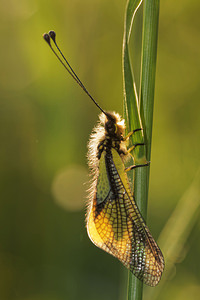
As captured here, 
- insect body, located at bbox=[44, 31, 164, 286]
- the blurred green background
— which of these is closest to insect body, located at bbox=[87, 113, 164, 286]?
insect body, located at bbox=[44, 31, 164, 286]

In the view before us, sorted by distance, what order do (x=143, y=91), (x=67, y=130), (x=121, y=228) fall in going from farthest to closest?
(x=67, y=130) < (x=121, y=228) < (x=143, y=91)

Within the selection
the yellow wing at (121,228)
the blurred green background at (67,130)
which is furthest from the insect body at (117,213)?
the blurred green background at (67,130)

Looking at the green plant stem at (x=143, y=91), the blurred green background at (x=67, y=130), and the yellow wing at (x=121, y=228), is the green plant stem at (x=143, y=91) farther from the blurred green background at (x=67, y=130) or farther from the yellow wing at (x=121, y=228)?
the blurred green background at (x=67, y=130)

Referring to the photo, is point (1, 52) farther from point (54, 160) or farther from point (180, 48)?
point (180, 48)

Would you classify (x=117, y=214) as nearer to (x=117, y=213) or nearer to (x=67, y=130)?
(x=117, y=213)

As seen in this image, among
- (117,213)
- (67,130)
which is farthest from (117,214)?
(67,130)

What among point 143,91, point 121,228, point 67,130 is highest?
point 143,91
